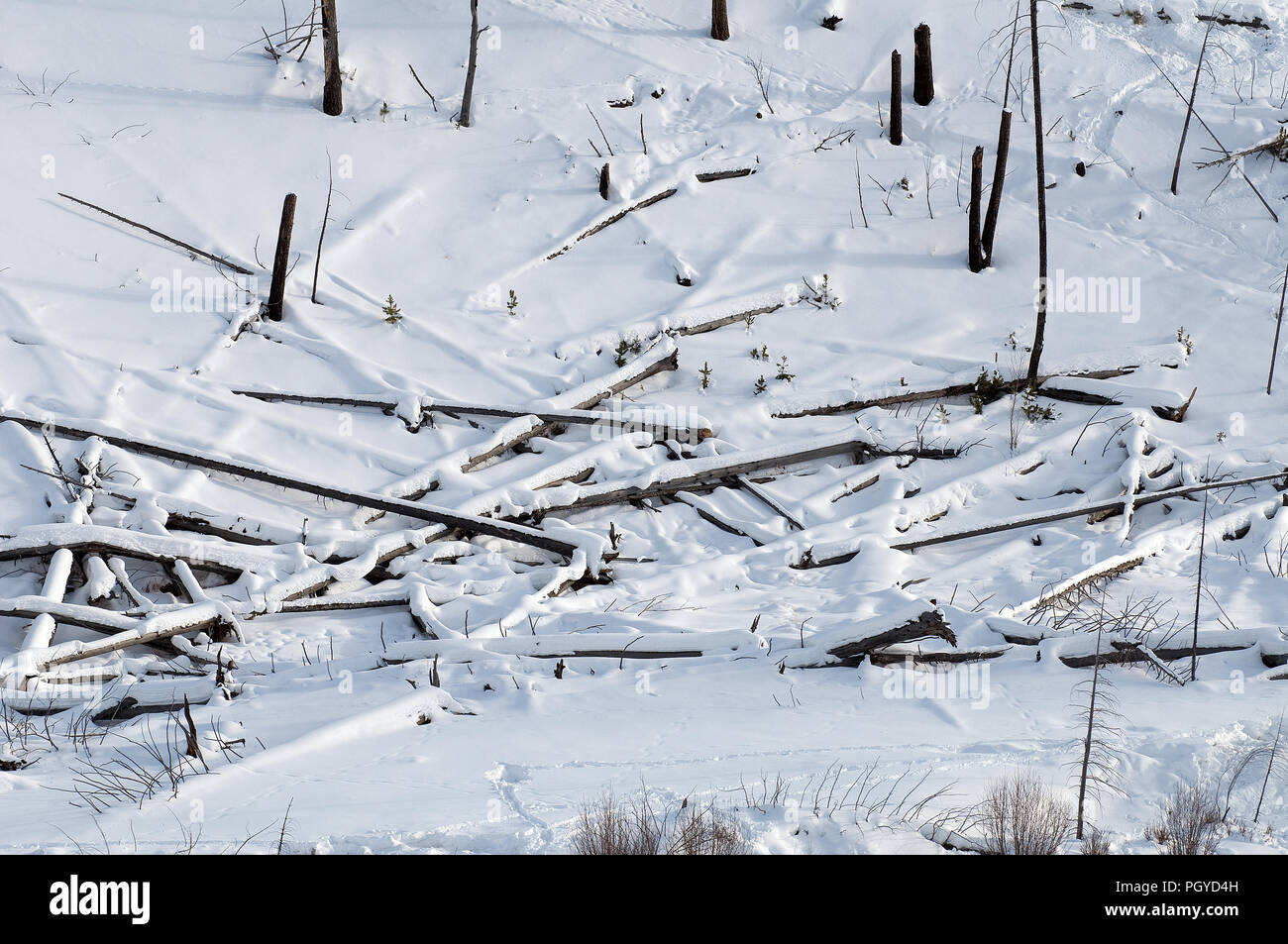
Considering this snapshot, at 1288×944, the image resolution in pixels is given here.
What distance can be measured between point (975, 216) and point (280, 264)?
6566 millimetres

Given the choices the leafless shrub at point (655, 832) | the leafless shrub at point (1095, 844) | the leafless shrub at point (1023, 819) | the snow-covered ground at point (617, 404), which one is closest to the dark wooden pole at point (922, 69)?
the snow-covered ground at point (617, 404)

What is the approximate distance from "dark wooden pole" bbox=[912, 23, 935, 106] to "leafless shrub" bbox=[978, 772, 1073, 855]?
1013cm

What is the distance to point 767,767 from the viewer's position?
13.9 ft

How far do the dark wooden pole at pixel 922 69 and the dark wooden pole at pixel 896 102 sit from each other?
335mm

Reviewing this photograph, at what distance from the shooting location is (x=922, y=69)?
39.2ft

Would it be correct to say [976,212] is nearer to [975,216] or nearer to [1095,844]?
[975,216]

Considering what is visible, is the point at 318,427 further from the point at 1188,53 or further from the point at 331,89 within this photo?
the point at 1188,53

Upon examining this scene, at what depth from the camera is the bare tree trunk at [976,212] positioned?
9547mm

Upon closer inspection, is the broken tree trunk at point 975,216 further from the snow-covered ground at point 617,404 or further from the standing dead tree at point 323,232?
the standing dead tree at point 323,232

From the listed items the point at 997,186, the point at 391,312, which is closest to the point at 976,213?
the point at 997,186

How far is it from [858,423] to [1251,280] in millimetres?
5019

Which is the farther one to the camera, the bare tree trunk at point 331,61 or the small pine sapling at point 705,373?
the bare tree trunk at point 331,61

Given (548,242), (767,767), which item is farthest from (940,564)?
(548,242)

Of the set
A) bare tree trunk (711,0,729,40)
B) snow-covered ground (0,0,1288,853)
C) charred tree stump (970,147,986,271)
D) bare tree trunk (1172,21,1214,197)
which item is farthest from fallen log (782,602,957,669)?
bare tree trunk (711,0,729,40)
